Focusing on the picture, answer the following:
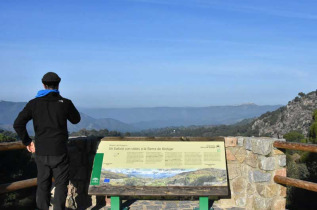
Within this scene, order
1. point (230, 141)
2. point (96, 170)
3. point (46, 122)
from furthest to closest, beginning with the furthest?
point (230, 141) → point (96, 170) → point (46, 122)

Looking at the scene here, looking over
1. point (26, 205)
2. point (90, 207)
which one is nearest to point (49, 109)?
point (90, 207)

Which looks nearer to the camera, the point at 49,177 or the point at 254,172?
the point at 49,177

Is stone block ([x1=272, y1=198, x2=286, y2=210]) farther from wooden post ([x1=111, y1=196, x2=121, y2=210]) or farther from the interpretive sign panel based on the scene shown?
wooden post ([x1=111, y1=196, x2=121, y2=210])

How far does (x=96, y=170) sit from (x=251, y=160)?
2459mm

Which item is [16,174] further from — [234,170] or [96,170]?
[234,170]

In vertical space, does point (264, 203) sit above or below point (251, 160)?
below

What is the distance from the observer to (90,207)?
5.85 metres

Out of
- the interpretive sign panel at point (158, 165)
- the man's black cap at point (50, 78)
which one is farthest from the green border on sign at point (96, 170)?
the man's black cap at point (50, 78)

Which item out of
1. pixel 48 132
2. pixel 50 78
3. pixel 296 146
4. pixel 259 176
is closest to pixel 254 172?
pixel 259 176

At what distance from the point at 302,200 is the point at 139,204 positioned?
10301 mm

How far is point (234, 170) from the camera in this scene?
5.99 m

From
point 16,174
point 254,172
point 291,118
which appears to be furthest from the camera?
point 291,118

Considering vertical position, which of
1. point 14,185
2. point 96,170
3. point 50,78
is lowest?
point 14,185

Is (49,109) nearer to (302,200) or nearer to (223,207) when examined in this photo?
(223,207)
